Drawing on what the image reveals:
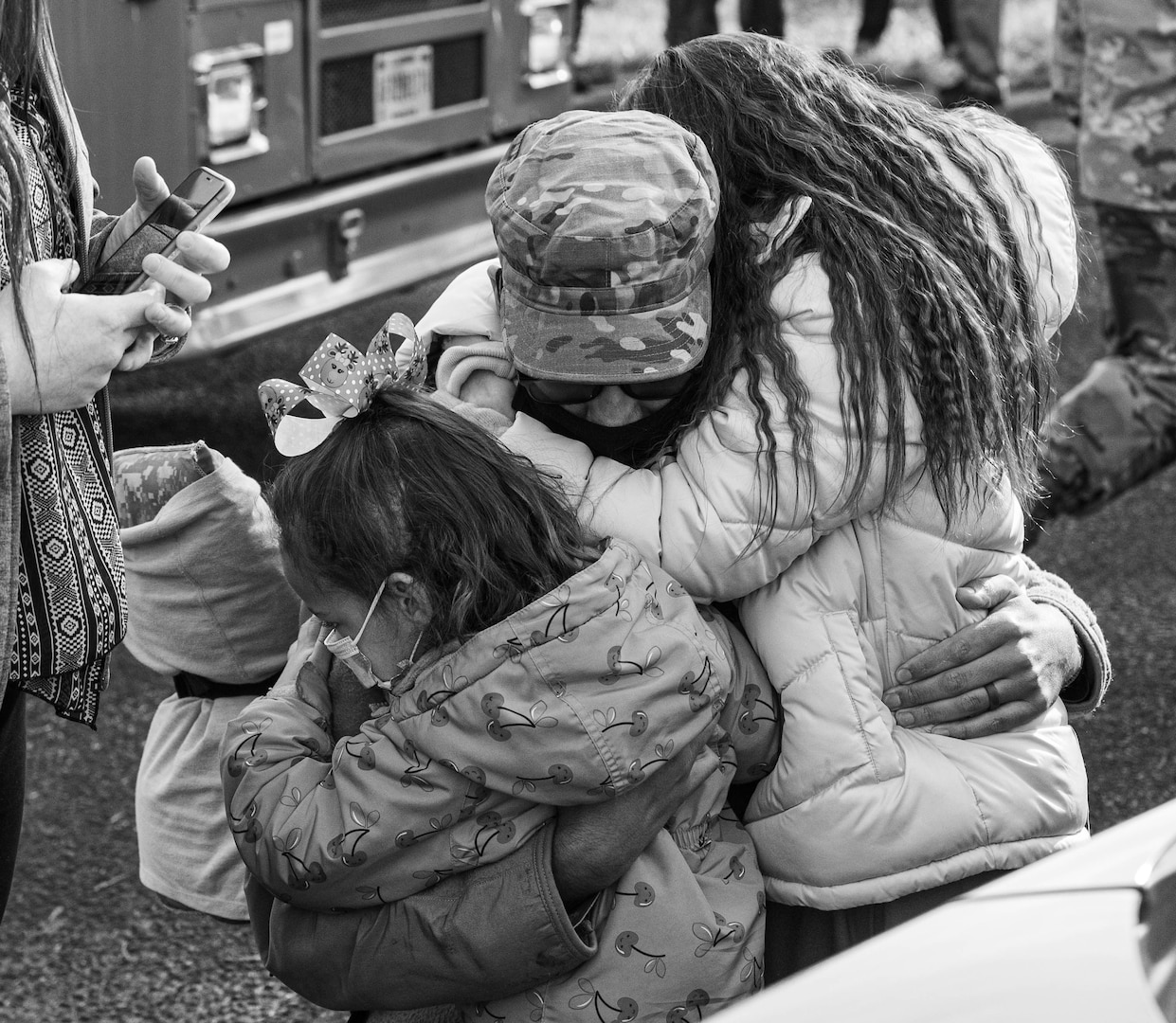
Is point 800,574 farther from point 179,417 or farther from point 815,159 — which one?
point 179,417

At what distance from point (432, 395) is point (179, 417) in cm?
392

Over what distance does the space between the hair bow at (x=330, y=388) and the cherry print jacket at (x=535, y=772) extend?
0.29 meters

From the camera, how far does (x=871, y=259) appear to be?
175cm

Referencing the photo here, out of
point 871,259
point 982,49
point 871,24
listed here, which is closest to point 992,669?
point 871,259

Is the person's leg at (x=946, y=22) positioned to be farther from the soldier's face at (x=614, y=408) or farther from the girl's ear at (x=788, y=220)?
the soldier's face at (x=614, y=408)

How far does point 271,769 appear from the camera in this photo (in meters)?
1.69

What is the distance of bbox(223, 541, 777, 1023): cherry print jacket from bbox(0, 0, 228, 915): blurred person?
226 millimetres

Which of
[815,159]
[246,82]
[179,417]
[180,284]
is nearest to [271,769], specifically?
[180,284]

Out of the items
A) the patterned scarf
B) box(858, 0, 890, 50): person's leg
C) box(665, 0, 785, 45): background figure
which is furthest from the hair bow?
box(858, 0, 890, 50): person's leg

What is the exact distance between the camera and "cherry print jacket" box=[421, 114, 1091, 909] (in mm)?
1732

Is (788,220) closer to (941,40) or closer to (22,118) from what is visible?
(22,118)

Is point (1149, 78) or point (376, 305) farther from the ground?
point (1149, 78)

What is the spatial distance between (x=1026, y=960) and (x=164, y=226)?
131 cm

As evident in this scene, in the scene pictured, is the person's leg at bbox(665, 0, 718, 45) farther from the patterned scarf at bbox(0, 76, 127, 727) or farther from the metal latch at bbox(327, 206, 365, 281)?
the patterned scarf at bbox(0, 76, 127, 727)
